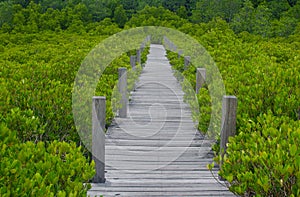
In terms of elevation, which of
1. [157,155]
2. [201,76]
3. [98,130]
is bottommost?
[157,155]

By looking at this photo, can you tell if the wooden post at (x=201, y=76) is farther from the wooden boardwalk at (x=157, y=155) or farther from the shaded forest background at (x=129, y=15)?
the shaded forest background at (x=129, y=15)

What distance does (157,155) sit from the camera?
5.73 metres

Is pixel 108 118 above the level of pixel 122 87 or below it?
below

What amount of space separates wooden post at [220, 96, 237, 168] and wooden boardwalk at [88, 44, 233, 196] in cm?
55

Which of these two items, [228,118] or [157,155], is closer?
[228,118]

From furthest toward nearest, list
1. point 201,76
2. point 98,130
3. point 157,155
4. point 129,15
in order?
1. point 129,15
2. point 201,76
3. point 157,155
4. point 98,130

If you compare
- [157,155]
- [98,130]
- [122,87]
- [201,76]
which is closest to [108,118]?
[157,155]

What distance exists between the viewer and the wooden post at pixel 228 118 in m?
4.56

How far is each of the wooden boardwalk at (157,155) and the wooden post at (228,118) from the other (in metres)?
0.55

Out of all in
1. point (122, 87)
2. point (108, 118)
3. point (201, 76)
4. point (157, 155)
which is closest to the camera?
point (157, 155)

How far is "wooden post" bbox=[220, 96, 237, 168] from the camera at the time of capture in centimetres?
456

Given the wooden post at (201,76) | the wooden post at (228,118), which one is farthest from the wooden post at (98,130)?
the wooden post at (201,76)

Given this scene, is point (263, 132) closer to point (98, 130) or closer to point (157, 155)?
point (98, 130)

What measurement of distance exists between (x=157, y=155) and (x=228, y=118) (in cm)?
143
